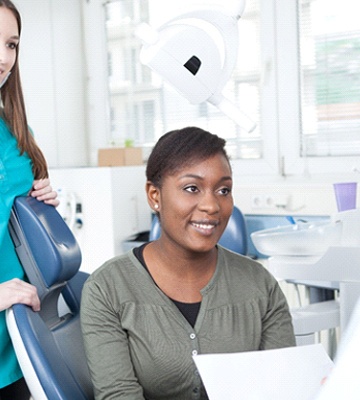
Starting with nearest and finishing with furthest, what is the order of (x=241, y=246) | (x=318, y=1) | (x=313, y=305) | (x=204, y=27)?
(x=204, y=27) < (x=313, y=305) < (x=241, y=246) < (x=318, y=1)

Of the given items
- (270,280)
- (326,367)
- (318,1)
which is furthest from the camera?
(318,1)

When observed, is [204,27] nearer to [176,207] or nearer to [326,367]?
[176,207]

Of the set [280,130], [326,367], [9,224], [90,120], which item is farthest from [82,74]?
[326,367]

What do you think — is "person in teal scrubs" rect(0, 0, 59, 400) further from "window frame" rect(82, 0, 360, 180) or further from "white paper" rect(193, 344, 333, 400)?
"window frame" rect(82, 0, 360, 180)

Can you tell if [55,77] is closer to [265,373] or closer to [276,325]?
[276,325]

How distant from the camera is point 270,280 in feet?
4.20

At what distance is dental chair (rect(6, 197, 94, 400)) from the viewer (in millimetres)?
1098

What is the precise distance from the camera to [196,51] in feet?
3.44

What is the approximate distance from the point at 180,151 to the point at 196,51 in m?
0.22

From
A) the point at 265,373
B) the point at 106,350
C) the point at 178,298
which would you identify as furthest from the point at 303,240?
the point at 265,373

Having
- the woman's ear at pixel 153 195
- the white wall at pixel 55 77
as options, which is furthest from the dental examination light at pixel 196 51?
the white wall at pixel 55 77

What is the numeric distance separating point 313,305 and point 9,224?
106 cm

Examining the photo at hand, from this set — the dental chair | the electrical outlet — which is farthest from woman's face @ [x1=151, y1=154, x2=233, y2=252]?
the electrical outlet

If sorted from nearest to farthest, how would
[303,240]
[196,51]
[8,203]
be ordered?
[196,51]
[8,203]
[303,240]
